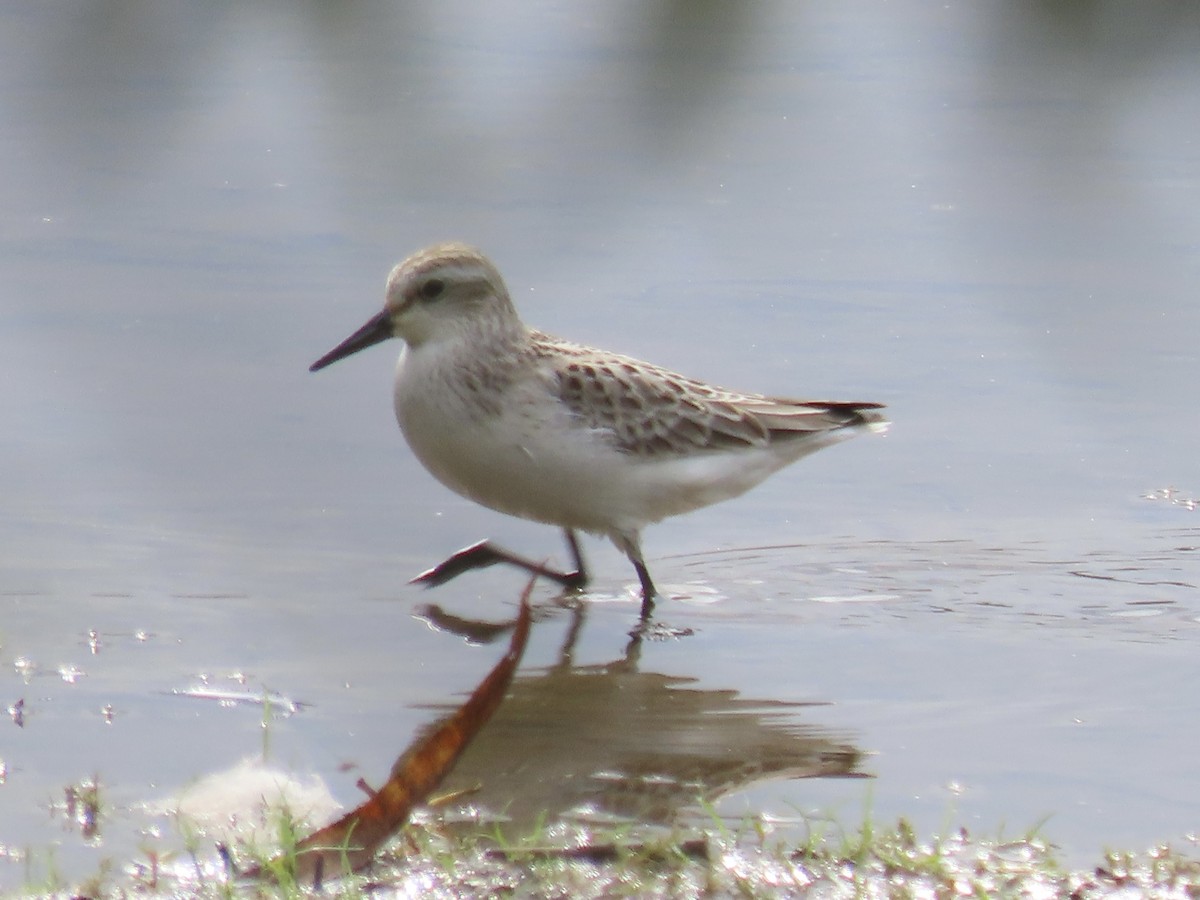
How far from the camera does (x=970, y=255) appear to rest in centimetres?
130

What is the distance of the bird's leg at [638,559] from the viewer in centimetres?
528

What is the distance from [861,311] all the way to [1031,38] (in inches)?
259

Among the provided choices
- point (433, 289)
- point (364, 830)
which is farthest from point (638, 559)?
point (364, 830)

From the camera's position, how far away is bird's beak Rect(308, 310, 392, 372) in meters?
5.45

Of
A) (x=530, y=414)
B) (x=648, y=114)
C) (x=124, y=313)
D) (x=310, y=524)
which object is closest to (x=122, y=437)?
(x=648, y=114)

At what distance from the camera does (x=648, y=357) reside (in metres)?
7.10

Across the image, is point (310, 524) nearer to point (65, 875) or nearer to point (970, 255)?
point (65, 875)

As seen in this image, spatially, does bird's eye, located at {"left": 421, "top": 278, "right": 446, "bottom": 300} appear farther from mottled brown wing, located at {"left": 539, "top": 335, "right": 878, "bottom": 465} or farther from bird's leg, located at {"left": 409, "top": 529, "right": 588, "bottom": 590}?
bird's leg, located at {"left": 409, "top": 529, "right": 588, "bottom": 590}

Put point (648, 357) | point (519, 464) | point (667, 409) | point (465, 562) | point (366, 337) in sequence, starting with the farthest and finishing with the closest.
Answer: point (648, 357) → point (667, 409) → point (366, 337) → point (519, 464) → point (465, 562)

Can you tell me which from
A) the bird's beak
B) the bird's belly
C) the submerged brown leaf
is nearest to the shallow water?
the bird's beak

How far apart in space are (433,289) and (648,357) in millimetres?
1696

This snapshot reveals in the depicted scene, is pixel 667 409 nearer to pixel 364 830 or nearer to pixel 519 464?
pixel 519 464

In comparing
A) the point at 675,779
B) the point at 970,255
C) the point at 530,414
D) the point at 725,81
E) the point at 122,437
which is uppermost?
the point at 725,81

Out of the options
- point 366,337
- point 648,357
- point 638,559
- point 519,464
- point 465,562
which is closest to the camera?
point 465,562
